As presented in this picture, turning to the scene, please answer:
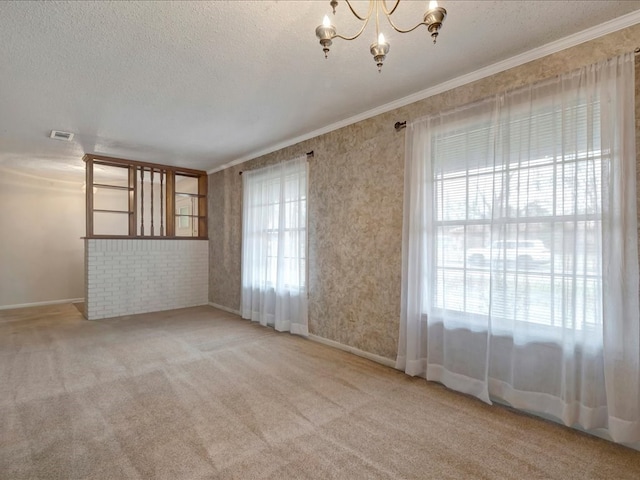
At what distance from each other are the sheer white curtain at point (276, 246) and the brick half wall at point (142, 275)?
5.21ft

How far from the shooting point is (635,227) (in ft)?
6.26

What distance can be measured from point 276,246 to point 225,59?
257 centimetres

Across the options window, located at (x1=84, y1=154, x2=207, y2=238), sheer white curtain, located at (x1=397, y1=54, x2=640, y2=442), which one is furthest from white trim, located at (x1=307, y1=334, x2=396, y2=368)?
window, located at (x1=84, y1=154, x2=207, y2=238)

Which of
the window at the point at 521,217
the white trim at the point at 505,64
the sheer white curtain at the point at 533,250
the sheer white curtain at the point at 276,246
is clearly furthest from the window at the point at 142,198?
the window at the point at 521,217

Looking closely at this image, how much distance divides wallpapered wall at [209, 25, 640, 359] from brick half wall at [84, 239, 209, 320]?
10.0 feet

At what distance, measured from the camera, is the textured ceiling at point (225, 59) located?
6.24ft

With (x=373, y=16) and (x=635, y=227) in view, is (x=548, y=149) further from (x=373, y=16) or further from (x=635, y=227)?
(x=373, y=16)

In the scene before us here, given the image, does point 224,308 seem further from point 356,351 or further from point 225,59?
point 225,59

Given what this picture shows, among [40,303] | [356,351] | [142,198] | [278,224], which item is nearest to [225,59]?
[278,224]

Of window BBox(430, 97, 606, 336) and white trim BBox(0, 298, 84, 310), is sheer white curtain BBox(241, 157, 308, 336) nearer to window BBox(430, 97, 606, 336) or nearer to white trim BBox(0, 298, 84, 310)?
window BBox(430, 97, 606, 336)

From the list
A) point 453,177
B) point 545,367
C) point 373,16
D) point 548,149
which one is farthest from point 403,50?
point 545,367

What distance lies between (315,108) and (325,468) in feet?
9.91

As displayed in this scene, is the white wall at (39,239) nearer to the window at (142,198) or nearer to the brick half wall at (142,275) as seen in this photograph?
the window at (142,198)

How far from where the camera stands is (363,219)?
345 cm
